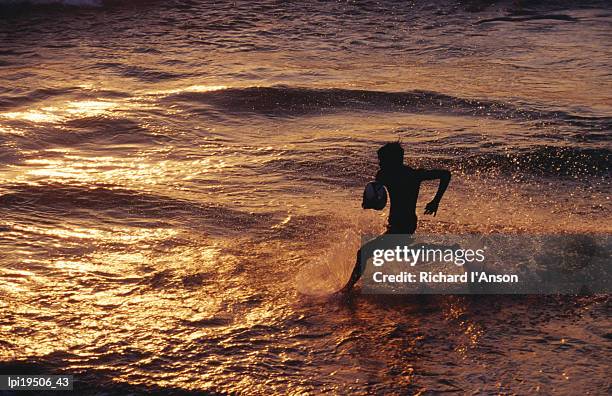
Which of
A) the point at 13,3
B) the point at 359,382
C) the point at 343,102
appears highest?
the point at 13,3

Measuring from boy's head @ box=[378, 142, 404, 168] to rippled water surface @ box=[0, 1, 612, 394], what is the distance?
3.81 feet

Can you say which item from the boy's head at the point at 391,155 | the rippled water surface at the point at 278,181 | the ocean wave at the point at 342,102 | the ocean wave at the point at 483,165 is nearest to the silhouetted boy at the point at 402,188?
the boy's head at the point at 391,155

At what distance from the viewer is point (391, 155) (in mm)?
6988

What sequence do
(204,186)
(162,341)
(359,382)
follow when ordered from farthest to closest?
(204,186) → (162,341) → (359,382)

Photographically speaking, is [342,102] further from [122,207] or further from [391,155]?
[391,155]

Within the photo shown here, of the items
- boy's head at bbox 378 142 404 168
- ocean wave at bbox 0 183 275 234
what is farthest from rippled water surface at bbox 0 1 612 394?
boy's head at bbox 378 142 404 168

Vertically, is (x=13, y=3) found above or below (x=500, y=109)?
above

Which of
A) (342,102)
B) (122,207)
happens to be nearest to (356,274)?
(122,207)

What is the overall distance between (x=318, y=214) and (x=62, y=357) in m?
3.70

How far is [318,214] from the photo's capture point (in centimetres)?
928

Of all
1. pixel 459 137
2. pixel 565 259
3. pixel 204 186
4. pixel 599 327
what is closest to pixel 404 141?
pixel 459 137

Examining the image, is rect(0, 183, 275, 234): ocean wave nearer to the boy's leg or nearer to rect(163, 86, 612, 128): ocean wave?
the boy's leg

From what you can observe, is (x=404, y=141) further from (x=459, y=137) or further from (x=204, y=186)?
(x=204, y=186)

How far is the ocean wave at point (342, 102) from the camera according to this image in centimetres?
1316
